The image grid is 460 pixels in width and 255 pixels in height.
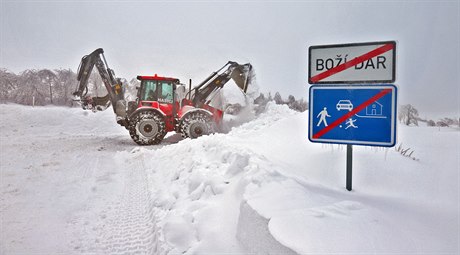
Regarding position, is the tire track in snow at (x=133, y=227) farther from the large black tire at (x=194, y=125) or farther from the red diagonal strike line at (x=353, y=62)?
the large black tire at (x=194, y=125)

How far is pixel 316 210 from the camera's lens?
109cm

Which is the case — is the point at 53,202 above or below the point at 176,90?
below

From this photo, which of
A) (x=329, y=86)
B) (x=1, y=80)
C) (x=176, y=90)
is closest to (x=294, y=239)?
(x=329, y=86)

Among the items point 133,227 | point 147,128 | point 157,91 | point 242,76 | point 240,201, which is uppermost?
point 242,76

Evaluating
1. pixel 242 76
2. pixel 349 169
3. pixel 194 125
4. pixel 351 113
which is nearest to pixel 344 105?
pixel 351 113

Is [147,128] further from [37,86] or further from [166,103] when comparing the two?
[37,86]

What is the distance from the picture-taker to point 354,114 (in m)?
1.34

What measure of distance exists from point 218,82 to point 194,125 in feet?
3.44

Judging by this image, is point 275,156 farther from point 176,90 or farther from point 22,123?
point 176,90

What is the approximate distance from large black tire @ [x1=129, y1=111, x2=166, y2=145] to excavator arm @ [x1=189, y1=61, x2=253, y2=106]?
2.61ft

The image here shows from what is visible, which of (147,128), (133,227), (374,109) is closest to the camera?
(374,109)

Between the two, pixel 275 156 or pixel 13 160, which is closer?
pixel 275 156

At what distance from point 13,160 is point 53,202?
3.72 feet

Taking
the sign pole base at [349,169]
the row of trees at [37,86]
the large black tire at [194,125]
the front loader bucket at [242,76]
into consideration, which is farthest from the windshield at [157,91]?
the sign pole base at [349,169]
